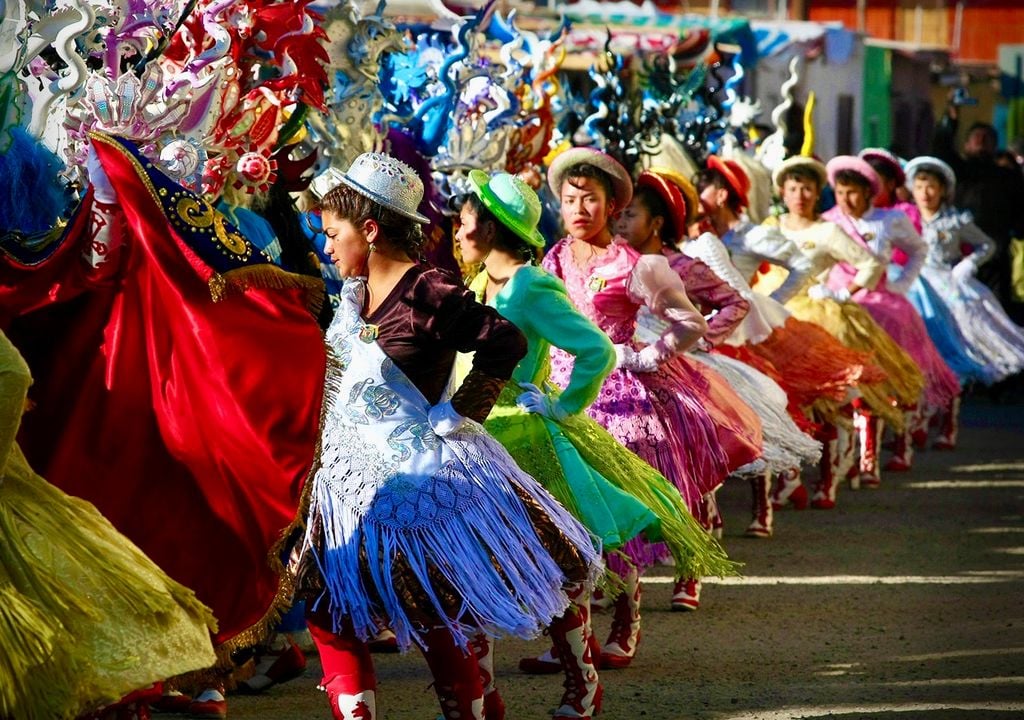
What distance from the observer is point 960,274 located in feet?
53.8

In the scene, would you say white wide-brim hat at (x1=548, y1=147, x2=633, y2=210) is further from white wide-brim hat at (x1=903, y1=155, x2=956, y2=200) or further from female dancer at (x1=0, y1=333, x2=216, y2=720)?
white wide-brim hat at (x1=903, y1=155, x2=956, y2=200)

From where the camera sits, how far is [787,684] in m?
7.11

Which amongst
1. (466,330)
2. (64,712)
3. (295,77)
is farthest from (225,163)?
(64,712)

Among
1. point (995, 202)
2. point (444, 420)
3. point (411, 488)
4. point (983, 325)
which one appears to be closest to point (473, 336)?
point (444, 420)

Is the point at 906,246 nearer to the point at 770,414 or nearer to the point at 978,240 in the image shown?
the point at 978,240

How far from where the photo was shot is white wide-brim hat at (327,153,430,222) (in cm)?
548

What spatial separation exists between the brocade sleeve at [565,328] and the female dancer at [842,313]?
6.16 metres

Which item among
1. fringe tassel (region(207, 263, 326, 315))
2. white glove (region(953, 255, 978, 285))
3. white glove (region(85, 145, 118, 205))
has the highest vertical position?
white glove (region(85, 145, 118, 205))

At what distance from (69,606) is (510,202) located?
2377mm

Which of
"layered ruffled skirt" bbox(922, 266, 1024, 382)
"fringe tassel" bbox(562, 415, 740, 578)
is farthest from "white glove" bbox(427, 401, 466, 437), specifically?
"layered ruffled skirt" bbox(922, 266, 1024, 382)

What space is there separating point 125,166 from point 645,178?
3.55 metres

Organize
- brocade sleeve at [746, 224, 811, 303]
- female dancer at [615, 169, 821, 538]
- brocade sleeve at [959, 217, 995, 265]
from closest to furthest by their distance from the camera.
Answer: female dancer at [615, 169, 821, 538]
brocade sleeve at [746, 224, 811, 303]
brocade sleeve at [959, 217, 995, 265]

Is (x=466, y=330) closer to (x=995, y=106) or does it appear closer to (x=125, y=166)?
(x=125, y=166)

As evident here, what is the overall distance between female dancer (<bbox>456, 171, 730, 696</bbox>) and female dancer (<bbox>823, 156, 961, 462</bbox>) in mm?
7195
